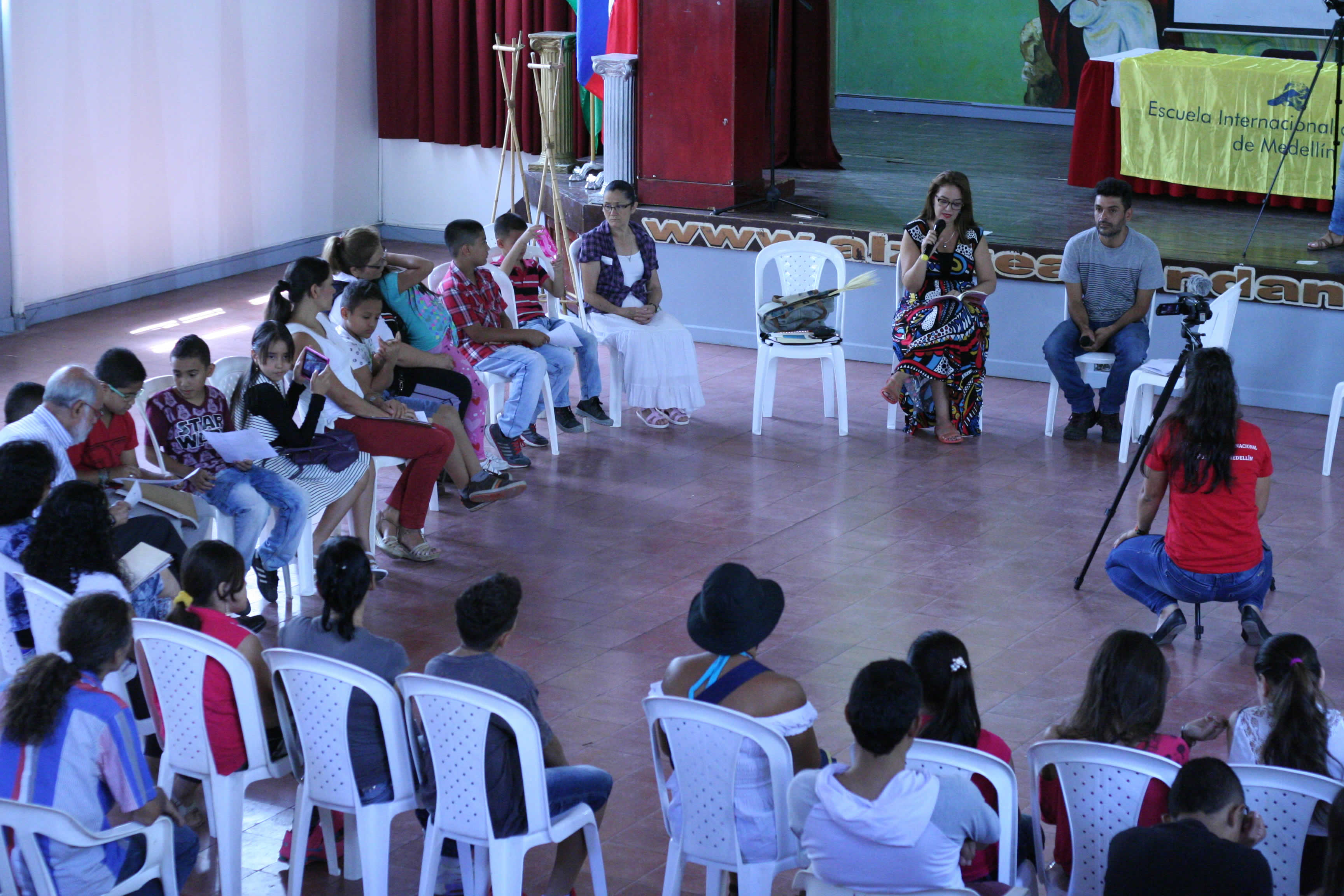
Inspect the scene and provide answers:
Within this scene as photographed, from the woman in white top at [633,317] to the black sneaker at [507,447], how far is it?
0.69 meters

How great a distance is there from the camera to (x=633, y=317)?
7.29m

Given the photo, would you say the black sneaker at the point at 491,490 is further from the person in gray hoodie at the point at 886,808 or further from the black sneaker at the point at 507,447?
the person in gray hoodie at the point at 886,808

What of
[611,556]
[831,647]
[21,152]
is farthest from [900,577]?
[21,152]

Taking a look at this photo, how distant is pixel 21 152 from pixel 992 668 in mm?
6710

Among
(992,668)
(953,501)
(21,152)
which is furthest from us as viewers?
(21,152)

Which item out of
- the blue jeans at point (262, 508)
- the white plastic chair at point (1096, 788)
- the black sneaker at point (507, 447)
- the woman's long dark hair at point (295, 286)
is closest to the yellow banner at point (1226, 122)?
the black sneaker at point (507, 447)

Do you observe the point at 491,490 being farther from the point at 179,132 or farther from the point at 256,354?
the point at 179,132

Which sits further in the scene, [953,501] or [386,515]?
[953,501]

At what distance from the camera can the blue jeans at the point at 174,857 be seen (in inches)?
125

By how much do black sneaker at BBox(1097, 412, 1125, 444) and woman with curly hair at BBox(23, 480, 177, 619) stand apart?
4764 millimetres

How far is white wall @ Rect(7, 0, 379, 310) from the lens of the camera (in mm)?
9148

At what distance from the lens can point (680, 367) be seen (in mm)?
7305

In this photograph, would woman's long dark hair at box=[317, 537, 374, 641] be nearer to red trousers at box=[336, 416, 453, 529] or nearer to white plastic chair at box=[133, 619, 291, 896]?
white plastic chair at box=[133, 619, 291, 896]

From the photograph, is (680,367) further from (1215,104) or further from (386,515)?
(1215,104)
